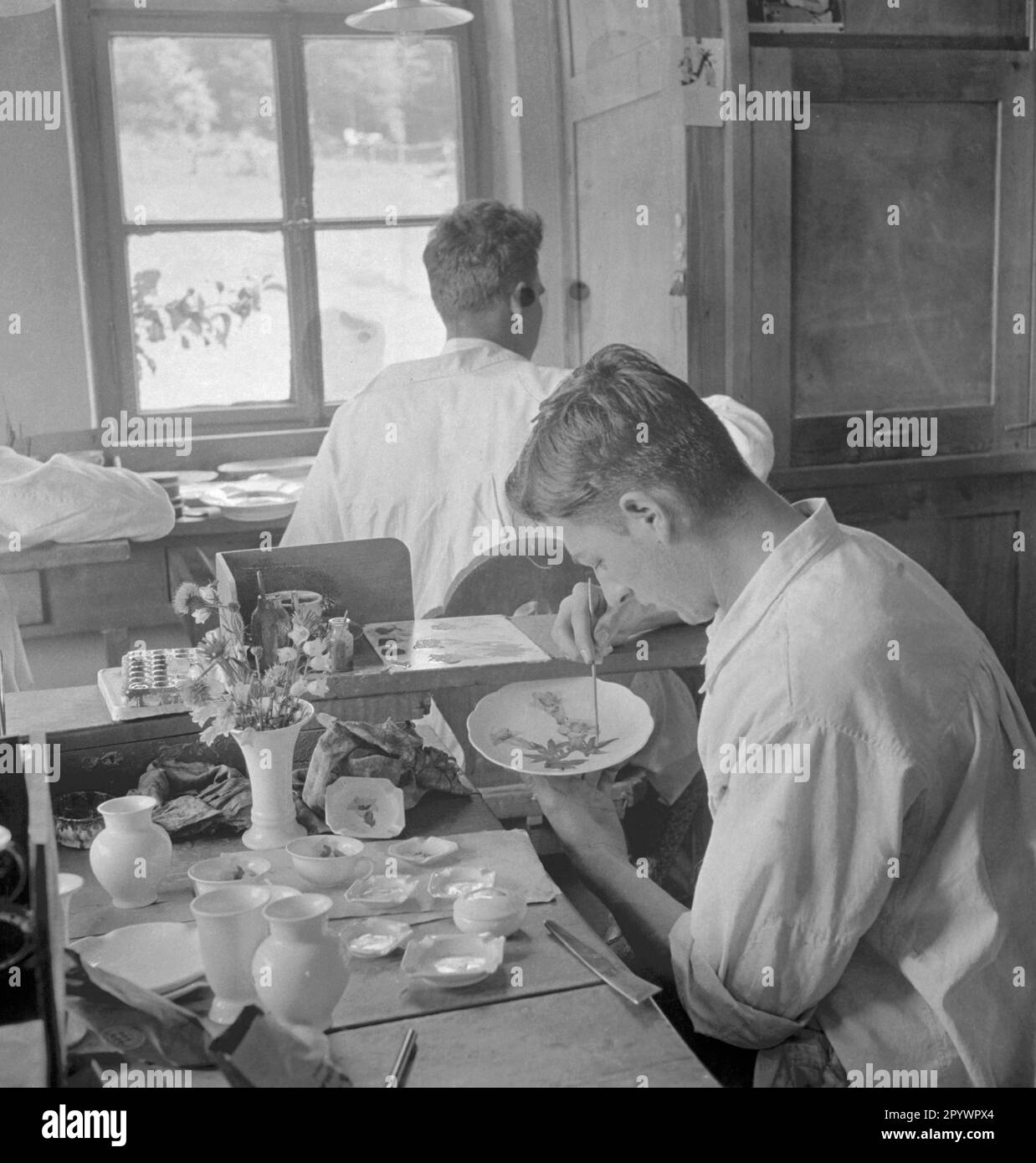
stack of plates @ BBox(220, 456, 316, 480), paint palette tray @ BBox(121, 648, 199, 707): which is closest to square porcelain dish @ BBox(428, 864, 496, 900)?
paint palette tray @ BBox(121, 648, 199, 707)

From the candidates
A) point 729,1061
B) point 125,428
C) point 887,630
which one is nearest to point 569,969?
point 729,1061

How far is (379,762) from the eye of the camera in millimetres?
1972

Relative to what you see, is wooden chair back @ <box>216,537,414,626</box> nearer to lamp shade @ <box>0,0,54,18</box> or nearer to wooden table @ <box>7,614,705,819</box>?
wooden table @ <box>7,614,705,819</box>

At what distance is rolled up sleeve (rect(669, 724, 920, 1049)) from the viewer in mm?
1439

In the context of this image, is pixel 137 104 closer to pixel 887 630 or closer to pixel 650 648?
pixel 650 648

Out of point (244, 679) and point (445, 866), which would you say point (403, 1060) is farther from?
point (244, 679)

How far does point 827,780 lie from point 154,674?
114cm

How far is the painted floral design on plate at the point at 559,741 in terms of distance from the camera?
197 centimetres

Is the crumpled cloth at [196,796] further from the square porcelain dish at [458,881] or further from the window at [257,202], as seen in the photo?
the window at [257,202]

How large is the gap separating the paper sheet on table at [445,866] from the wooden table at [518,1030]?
12 centimetres

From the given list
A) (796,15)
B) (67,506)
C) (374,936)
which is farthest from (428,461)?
(374,936)

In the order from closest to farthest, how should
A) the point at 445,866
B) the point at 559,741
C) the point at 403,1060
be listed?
the point at 403,1060 < the point at 445,866 < the point at 559,741

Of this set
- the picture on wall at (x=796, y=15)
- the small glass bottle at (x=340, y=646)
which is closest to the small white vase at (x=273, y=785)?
the small glass bottle at (x=340, y=646)

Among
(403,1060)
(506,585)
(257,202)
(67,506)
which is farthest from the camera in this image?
(257,202)
